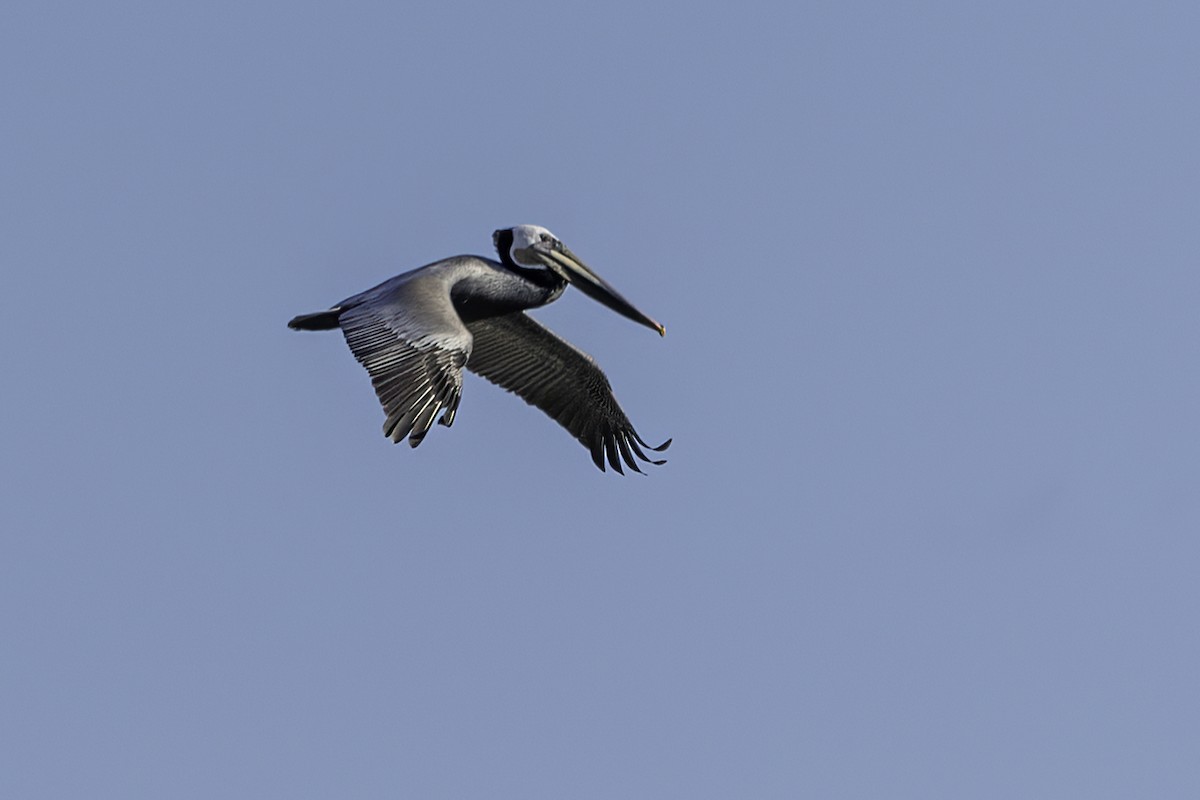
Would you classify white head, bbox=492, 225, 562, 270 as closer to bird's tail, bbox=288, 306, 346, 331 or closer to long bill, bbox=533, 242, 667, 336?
long bill, bbox=533, 242, 667, 336

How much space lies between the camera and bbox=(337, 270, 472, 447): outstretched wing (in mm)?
19562

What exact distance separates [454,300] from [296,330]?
1.57 m

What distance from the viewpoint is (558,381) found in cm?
2595

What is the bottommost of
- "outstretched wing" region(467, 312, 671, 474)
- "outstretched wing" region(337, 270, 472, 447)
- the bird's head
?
"outstretched wing" region(337, 270, 472, 447)

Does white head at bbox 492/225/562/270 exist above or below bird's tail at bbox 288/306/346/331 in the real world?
above

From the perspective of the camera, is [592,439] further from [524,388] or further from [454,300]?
[454,300]

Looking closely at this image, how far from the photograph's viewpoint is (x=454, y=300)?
22.8 meters

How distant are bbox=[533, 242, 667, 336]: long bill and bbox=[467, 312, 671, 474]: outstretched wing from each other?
87 cm

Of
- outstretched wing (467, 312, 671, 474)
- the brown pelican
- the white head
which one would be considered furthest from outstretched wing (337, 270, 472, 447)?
outstretched wing (467, 312, 671, 474)

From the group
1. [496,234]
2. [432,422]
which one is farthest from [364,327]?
[496,234]

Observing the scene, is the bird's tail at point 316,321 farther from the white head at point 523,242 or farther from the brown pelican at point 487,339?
the white head at point 523,242

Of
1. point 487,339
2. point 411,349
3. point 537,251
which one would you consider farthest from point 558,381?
point 411,349

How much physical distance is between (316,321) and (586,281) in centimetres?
329

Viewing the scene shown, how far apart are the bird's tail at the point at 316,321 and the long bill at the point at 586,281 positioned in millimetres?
2304
